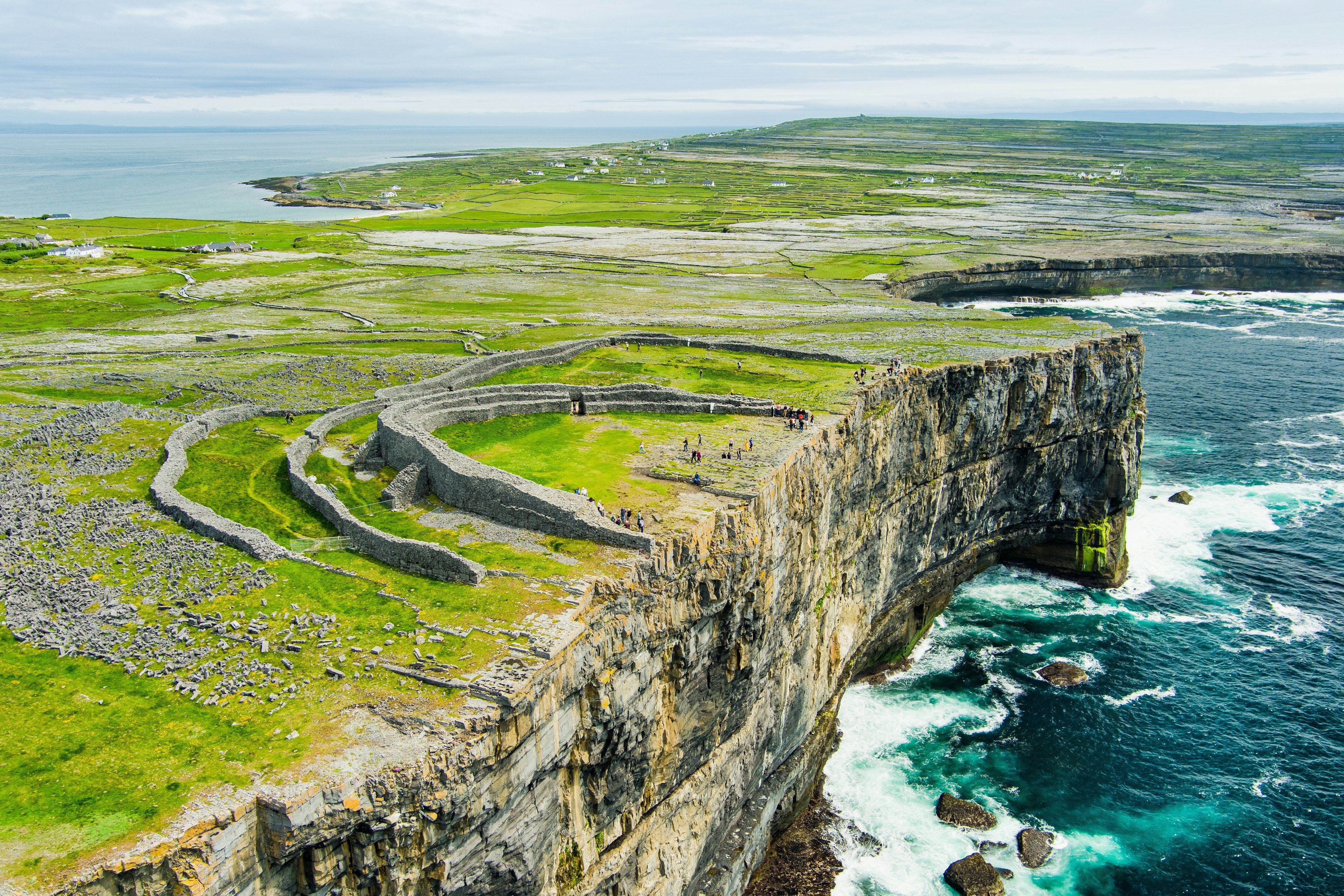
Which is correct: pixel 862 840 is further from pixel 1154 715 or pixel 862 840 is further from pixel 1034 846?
pixel 1154 715

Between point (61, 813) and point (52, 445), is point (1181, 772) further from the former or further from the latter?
point (52, 445)

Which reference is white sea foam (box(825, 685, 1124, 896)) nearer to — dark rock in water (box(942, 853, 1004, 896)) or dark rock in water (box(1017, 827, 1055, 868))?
dark rock in water (box(1017, 827, 1055, 868))

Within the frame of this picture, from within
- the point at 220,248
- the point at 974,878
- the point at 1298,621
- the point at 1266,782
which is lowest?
the point at 974,878

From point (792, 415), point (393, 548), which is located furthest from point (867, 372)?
point (393, 548)

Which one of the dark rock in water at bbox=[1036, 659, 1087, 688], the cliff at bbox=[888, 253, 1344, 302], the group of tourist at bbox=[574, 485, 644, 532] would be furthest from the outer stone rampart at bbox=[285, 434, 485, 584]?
the cliff at bbox=[888, 253, 1344, 302]

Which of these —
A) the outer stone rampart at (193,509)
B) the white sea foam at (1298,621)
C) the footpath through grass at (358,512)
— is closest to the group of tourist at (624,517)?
the footpath through grass at (358,512)

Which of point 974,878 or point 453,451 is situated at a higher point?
point 453,451

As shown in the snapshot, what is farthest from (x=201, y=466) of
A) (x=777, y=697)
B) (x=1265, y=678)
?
(x=1265, y=678)
